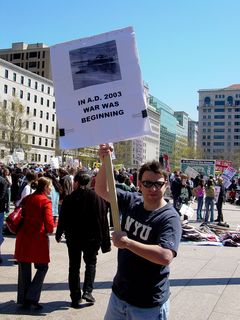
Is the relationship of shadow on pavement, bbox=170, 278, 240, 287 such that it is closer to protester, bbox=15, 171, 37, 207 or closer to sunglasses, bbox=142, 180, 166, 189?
protester, bbox=15, 171, 37, 207

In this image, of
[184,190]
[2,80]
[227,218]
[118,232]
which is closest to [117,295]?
[118,232]

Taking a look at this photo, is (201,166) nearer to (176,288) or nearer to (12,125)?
(176,288)

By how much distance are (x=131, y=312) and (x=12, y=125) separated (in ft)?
256

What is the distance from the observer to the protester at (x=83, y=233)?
602cm

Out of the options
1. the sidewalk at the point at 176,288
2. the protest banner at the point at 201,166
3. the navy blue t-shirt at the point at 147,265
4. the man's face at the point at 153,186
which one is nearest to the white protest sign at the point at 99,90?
the man's face at the point at 153,186

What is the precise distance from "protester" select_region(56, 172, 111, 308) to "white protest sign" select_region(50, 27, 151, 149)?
2.76 m

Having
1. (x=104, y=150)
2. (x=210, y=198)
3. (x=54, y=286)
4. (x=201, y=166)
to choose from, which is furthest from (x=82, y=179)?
(x=201, y=166)

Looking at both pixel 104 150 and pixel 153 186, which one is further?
pixel 104 150

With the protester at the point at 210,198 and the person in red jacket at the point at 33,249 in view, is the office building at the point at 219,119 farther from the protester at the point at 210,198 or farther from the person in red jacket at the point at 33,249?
the person in red jacket at the point at 33,249

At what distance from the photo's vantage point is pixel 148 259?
2863mm

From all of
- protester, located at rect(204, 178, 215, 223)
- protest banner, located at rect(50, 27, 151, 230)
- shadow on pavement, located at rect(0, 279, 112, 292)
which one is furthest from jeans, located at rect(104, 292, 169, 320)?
protester, located at rect(204, 178, 215, 223)

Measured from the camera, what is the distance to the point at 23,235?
5.97 meters

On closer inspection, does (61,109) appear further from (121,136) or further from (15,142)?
(15,142)

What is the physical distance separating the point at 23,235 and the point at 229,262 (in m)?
5.19
